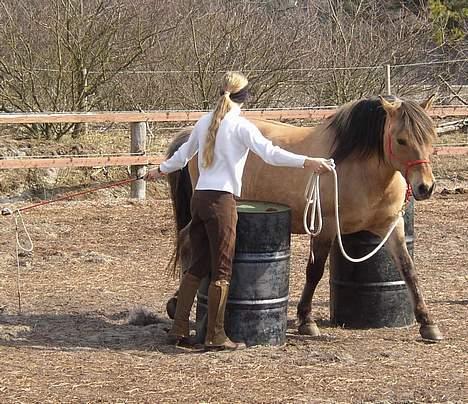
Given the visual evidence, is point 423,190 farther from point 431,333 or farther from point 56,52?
point 56,52

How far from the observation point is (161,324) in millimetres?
7074

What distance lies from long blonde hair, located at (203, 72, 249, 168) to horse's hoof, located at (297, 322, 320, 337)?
5.13 ft

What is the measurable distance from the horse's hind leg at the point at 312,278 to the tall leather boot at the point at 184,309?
0.94m

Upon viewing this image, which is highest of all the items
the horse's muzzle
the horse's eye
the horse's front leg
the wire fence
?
the wire fence

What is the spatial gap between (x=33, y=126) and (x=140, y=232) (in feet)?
15.7

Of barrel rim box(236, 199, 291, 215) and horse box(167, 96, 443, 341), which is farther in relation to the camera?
horse box(167, 96, 443, 341)

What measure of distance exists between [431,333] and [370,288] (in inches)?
27.4

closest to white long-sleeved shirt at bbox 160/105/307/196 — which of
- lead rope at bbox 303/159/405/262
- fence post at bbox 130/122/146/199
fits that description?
lead rope at bbox 303/159/405/262

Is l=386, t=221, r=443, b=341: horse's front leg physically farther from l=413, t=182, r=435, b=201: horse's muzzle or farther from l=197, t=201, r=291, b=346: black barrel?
l=197, t=201, r=291, b=346: black barrel

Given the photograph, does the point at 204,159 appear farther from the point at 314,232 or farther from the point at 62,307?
the point at 62,307

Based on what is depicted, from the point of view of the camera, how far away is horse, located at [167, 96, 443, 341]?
6.45 metres

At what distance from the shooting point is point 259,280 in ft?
20.5

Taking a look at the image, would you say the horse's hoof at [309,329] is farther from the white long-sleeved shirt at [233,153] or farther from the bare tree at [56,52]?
the bare tree at [56,52]

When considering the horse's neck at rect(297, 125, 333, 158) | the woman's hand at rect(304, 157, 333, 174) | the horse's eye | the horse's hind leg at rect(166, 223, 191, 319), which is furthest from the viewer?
the horse's neck at rect(297, 125, 333, 158)
